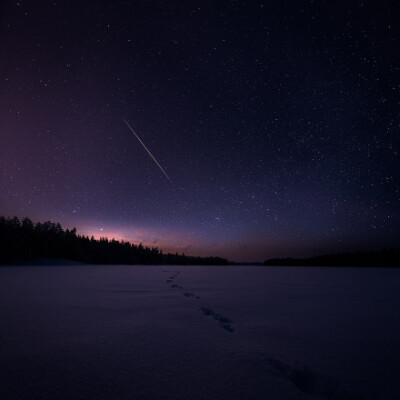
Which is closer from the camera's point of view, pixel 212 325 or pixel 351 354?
pixel 351 354

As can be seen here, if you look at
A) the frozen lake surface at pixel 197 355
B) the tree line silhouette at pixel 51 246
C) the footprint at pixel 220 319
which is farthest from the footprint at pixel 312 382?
the tree line silhouette at pixel 51 246

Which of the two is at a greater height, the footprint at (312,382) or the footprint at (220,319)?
the footprint at (312,382)

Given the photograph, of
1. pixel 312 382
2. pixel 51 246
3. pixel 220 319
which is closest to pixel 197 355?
pixel 312 382

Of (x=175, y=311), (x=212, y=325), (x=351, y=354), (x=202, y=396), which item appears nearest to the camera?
(x=202, y=396)

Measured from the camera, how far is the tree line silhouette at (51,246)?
6145cm

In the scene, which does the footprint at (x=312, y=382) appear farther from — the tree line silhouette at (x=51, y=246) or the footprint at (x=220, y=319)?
the tree line silhouette at (x=51, y=246)

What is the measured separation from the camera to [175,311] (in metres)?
6.64

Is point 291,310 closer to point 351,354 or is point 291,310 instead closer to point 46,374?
point 351,354

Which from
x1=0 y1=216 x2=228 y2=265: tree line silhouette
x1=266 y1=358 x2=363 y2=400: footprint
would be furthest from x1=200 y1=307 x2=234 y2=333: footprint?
x1=0 y1=216 x2=228 y2=265: tree line silhouette

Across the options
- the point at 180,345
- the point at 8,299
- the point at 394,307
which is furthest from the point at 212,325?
the point at 8,299

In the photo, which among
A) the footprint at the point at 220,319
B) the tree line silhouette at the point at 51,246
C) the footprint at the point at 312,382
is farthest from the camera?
the tree line silhouette at the point at 51,246

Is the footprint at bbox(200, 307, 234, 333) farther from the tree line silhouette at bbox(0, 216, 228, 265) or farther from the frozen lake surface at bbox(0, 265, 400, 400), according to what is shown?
the tree line silhouette at bbox(0, 216, 228, 265)

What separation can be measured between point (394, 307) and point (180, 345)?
6783 millimetres

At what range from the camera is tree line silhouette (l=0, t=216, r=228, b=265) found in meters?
61.5
